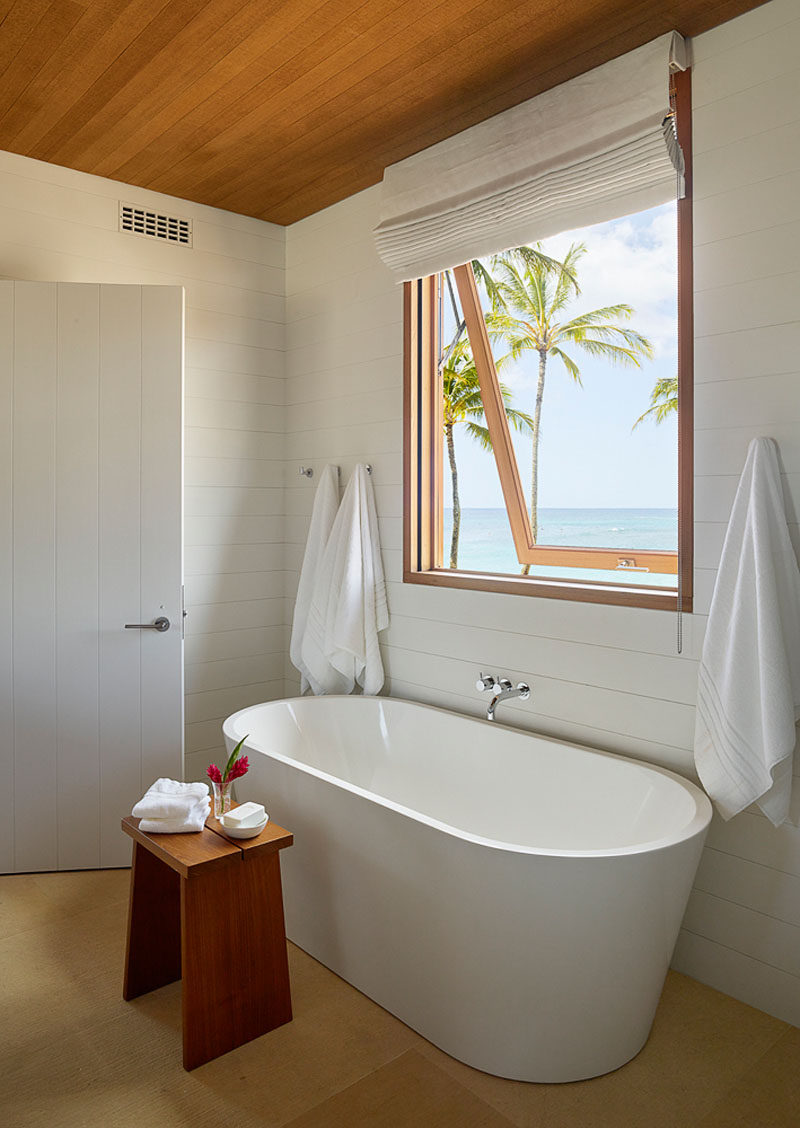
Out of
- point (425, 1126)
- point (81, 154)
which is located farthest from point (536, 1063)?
point (81, 154)

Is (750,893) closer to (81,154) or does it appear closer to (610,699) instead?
(610,699)

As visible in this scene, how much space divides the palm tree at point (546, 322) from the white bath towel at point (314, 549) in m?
0.92

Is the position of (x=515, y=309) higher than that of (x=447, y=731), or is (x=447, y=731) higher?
(x=515, y=309)

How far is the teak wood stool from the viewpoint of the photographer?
2053mm

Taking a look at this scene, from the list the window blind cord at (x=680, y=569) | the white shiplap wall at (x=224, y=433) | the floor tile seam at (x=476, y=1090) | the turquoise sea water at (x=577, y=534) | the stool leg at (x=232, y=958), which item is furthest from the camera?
the white shiplap wall at (x=224, y=433)

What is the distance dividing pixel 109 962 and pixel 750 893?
1922mm

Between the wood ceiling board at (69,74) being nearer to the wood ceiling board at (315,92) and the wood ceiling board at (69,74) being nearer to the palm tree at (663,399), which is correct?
the wood ceiling board at (315,92)

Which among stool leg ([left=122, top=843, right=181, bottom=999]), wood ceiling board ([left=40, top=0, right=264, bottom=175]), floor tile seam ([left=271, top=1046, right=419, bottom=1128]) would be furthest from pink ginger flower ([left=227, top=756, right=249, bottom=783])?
wood ceiling board ([left=40, top=0, right=264, bottom=175])

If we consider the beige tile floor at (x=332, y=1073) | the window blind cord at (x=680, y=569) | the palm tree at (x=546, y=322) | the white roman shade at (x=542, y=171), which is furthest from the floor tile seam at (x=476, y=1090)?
the white roman shade at (x=542, y=171)

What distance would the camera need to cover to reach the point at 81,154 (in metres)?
3.18

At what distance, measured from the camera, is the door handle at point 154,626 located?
318cm

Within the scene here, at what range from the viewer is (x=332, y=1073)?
2.01m

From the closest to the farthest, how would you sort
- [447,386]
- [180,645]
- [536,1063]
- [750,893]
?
[536,1063], [750,893], [180,645], [447,386]

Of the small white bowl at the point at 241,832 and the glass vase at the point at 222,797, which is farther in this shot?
the glass vase at the point at 222,797
